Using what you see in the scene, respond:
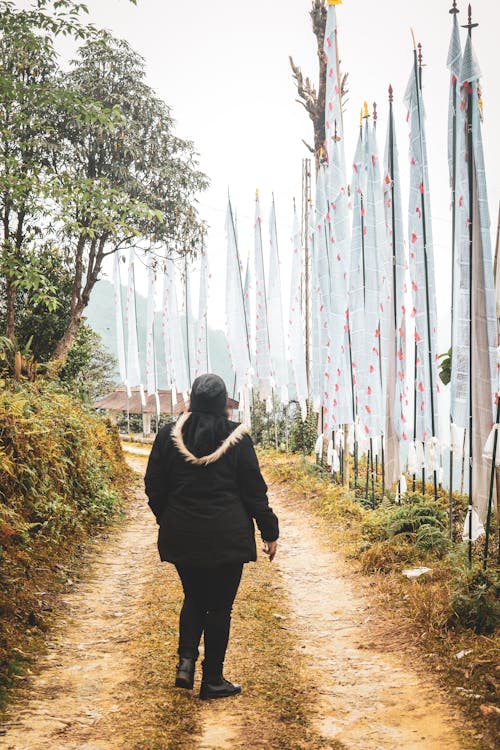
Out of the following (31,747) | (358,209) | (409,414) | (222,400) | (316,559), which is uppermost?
(358,209)

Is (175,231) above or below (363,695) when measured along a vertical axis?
above

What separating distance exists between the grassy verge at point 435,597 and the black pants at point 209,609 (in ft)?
4.18

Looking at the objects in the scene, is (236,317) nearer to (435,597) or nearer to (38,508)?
(38,508)

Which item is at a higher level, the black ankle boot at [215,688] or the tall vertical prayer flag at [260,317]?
the tall vertical prayer flag at [260,317]

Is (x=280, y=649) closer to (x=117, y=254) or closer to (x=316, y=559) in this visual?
(x=316, y=559)

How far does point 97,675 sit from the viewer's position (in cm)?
384

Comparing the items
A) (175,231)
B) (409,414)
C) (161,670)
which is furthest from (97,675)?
(175,231)

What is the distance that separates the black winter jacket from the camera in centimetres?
334

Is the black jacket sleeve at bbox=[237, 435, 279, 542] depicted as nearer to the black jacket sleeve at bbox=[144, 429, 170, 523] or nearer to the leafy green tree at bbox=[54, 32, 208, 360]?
the black jacket sleeve at bbox=[144, 429, 170, 523]

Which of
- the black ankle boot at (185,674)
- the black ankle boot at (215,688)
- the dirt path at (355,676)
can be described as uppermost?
the black ankle boot at (185,674)

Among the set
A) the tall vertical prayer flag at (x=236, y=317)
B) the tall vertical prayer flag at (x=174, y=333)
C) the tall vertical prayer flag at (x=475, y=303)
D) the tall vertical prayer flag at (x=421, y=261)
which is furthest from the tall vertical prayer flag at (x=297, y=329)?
the tall vertical prayer flag at (x=475, y=303)

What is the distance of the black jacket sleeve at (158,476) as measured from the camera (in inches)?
137

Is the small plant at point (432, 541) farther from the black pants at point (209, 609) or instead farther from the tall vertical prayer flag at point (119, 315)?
the tall vertical prayer flag at point (119, 315)

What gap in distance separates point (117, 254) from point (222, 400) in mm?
18965
